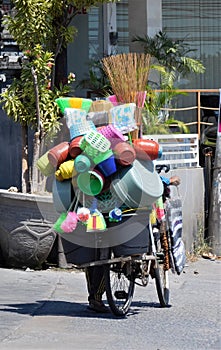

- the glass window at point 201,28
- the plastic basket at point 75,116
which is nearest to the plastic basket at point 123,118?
the plastic basket at point 75,116

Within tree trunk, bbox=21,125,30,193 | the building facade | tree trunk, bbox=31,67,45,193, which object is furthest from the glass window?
tree trunk, bbox=31,67,45,193

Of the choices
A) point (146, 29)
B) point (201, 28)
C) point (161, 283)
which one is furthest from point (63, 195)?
point (201, 28)

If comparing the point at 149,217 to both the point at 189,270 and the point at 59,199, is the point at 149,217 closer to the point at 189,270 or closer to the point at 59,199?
the point at 59,199

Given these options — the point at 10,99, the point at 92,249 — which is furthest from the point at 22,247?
the point at 92,249

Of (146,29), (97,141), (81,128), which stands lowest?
(97,141)

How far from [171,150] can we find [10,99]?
9.38ft

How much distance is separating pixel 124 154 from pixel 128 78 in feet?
4.00

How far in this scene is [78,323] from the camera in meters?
7.82

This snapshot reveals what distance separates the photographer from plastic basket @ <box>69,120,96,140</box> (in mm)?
7965

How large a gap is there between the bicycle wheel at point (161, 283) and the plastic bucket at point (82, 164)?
1362 millimetres

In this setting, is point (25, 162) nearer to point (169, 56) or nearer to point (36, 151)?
point (36, 151)

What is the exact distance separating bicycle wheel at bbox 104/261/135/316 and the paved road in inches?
4.6

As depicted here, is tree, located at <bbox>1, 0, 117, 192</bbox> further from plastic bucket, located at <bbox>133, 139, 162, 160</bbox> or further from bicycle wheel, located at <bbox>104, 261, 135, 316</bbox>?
plastic bucket, located at <bbox>133, 139, 162, 160</bbox>

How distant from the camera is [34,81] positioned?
36.6 ft
